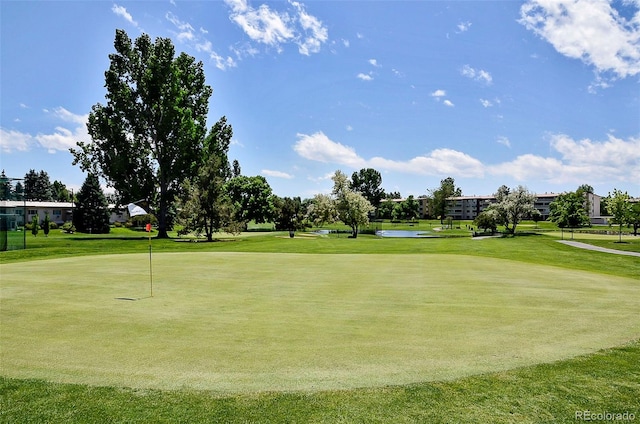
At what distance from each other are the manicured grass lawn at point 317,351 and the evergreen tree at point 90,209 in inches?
2453

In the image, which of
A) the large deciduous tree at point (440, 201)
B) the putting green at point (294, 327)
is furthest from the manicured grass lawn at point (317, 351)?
the large deciduous tree at point (440, 201)

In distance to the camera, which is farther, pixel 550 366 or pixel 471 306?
pixel 471 306

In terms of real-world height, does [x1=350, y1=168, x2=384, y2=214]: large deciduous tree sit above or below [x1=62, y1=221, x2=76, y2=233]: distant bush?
above

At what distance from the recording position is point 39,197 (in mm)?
137875

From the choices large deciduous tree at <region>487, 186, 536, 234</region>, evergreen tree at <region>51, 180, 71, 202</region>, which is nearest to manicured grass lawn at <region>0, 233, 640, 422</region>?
large deciduous tree at <region>487, 186, 536, 234</region>

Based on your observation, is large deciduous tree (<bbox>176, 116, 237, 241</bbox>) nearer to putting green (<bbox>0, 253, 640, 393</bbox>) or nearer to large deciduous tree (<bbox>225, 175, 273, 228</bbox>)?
putting green (<bbox>0, 253, 640, 393</bbox>)

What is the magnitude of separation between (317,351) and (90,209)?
243 feet

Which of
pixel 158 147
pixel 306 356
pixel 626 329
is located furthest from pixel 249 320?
pixel 158 147

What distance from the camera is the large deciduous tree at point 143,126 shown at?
149 feet

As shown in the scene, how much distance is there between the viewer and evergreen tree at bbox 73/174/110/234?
68.4 m

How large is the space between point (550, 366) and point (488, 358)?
36.9 inches

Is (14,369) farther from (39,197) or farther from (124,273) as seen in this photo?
(39,197)

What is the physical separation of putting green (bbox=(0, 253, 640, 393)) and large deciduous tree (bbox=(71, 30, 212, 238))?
113ft

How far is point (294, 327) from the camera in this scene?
8.39 m
